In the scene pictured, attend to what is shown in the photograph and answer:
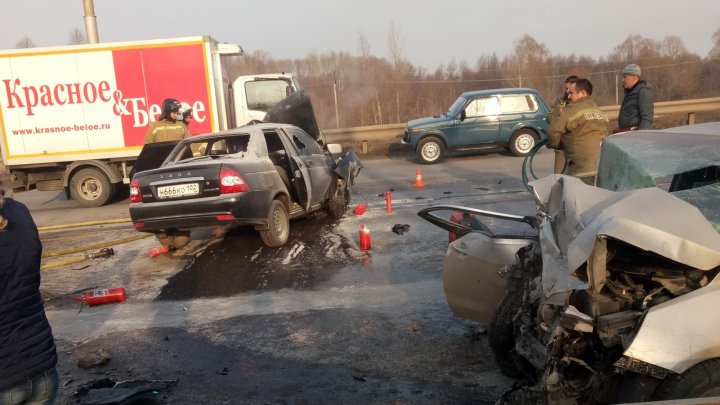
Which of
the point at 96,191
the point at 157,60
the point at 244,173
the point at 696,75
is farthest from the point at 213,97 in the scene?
the point at 696,75

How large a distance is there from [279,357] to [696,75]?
1358 inches

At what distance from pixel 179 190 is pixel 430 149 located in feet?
33.3

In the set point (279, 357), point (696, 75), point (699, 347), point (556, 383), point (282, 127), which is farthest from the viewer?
point (696, 75)

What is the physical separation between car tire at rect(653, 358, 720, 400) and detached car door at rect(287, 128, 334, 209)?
596 centimetres

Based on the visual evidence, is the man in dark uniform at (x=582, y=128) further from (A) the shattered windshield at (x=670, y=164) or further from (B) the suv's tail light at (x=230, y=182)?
(B) the suv's tail light at (x=230, y=182)

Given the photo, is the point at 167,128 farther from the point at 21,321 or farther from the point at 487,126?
the point at 487,126

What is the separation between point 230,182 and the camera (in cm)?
652

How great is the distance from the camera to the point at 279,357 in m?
4.04

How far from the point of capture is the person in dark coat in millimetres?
2348

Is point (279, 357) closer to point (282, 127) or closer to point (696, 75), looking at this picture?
point (282, 127)

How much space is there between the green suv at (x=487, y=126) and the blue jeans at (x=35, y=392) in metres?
13.7

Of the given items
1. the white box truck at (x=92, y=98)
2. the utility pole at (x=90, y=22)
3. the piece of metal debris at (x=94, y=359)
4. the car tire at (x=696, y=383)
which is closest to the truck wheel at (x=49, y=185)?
the white box truck at (x=92, y=98)

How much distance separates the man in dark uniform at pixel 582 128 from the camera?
20.3ft

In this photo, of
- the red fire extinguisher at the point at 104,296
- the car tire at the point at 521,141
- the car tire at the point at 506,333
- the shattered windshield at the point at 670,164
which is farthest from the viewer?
the car tire at the point at 521,141
